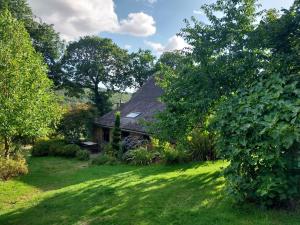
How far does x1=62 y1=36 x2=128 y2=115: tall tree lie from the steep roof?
11668 mm

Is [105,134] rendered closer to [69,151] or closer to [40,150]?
[69,151]

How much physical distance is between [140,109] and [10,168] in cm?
1339

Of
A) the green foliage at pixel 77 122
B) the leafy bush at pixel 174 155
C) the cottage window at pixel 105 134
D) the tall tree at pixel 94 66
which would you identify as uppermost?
the tall tree at pixel 94 66

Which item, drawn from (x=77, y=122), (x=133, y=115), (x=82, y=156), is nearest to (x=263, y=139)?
(x=82, y=156)

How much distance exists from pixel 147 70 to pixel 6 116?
34.7m

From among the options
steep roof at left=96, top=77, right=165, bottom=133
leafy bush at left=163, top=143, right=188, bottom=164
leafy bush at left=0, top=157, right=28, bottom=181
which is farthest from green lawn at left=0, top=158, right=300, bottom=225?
steep roof at left=96, top=77, right=165, bottom=133

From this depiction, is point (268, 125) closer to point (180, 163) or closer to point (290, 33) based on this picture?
point (290, 33)

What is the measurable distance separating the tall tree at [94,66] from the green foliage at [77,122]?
9625mm

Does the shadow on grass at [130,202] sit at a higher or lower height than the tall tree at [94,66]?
lower

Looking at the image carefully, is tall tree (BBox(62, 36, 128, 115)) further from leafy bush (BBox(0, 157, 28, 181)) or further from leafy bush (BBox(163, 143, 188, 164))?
leafy bush (BBox(163, 143, 188, 164))

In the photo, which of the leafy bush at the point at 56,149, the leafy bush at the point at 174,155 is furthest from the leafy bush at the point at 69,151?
the leafy bush at the point at 174,155

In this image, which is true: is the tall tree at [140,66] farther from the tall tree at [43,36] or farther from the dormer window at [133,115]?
the dormer window at [133,115]

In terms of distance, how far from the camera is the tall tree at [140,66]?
151 ft

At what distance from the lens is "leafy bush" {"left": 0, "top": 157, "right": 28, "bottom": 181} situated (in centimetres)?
1562
